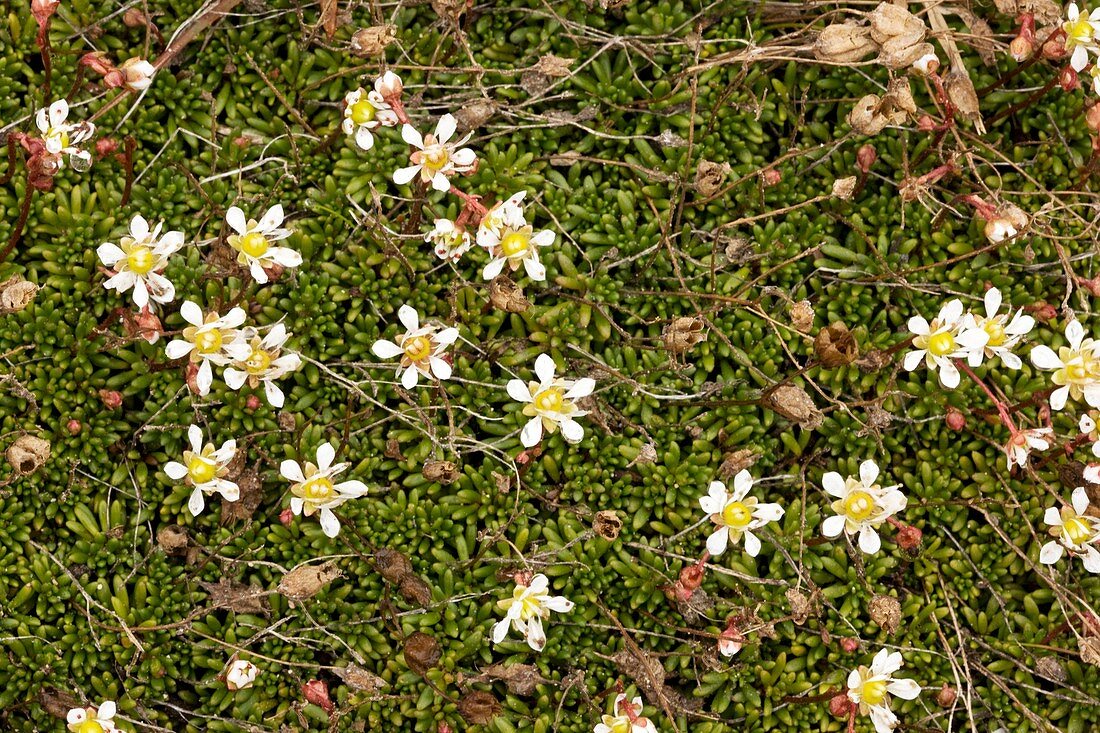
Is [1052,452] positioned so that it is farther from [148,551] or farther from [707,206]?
[148,551]

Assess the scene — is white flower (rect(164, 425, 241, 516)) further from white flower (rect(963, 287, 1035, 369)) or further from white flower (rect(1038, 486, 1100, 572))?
white flower (rect(1038, 486, 1100, 572))

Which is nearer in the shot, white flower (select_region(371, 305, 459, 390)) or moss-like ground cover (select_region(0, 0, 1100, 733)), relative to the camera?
white flower (select_region(371, 305, 459, 390))

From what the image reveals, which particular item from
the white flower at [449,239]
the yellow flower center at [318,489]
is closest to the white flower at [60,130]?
the white flower at [449,239]

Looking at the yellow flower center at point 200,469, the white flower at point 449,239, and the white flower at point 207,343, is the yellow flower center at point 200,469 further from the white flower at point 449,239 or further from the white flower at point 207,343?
the white flower at point 449,239

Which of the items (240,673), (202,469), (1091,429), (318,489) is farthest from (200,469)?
(1091,429)

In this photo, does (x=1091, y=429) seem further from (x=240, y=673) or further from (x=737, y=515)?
(x=240, y=673)

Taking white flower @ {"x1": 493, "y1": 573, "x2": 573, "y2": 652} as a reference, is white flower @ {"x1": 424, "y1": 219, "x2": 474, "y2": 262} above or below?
above

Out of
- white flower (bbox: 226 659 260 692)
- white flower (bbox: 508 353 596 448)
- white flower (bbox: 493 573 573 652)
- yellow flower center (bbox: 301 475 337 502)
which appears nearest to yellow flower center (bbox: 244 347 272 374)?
yellow flower center (bbox: 301 475 337 502)

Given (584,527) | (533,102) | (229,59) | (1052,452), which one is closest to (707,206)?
(533,102)
